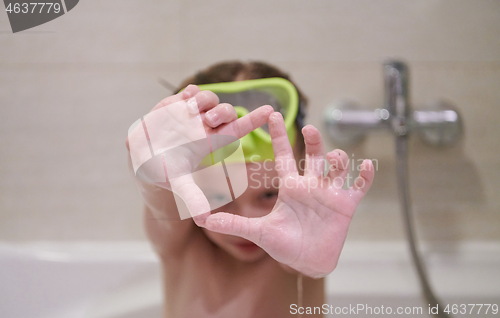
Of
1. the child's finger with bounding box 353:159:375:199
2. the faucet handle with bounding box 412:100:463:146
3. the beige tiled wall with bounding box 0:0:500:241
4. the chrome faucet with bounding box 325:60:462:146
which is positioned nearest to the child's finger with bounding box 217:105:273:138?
the child's finger with bounding box 353:159:375:199

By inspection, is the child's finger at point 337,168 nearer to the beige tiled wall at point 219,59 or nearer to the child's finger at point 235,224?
the child's finger at point 235,224

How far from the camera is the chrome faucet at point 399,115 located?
0.79 meters

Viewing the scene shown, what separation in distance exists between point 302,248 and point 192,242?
157 millimetres

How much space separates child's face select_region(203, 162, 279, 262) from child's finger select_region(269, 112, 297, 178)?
23 millimetres

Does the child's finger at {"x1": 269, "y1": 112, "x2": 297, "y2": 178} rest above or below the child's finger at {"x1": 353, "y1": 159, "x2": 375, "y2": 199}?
above

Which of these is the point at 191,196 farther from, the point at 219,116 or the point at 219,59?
the point at 219,59

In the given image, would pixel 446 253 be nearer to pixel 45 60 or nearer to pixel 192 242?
pixel 192 242

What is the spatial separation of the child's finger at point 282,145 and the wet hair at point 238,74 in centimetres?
5

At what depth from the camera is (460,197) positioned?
0.83m

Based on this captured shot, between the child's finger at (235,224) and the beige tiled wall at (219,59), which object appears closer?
the child's finger at (235,224)

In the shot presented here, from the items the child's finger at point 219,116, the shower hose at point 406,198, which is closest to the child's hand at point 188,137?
the child's finger at point 219,116

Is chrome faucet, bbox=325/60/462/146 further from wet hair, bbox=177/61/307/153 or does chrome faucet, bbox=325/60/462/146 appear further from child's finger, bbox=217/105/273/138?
child's finger, bbox=217/105/273/138

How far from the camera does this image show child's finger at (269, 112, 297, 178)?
0.45m

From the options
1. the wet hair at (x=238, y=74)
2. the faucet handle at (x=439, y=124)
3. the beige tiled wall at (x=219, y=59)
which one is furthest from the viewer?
the faucet handle at (x=439, y=124)
